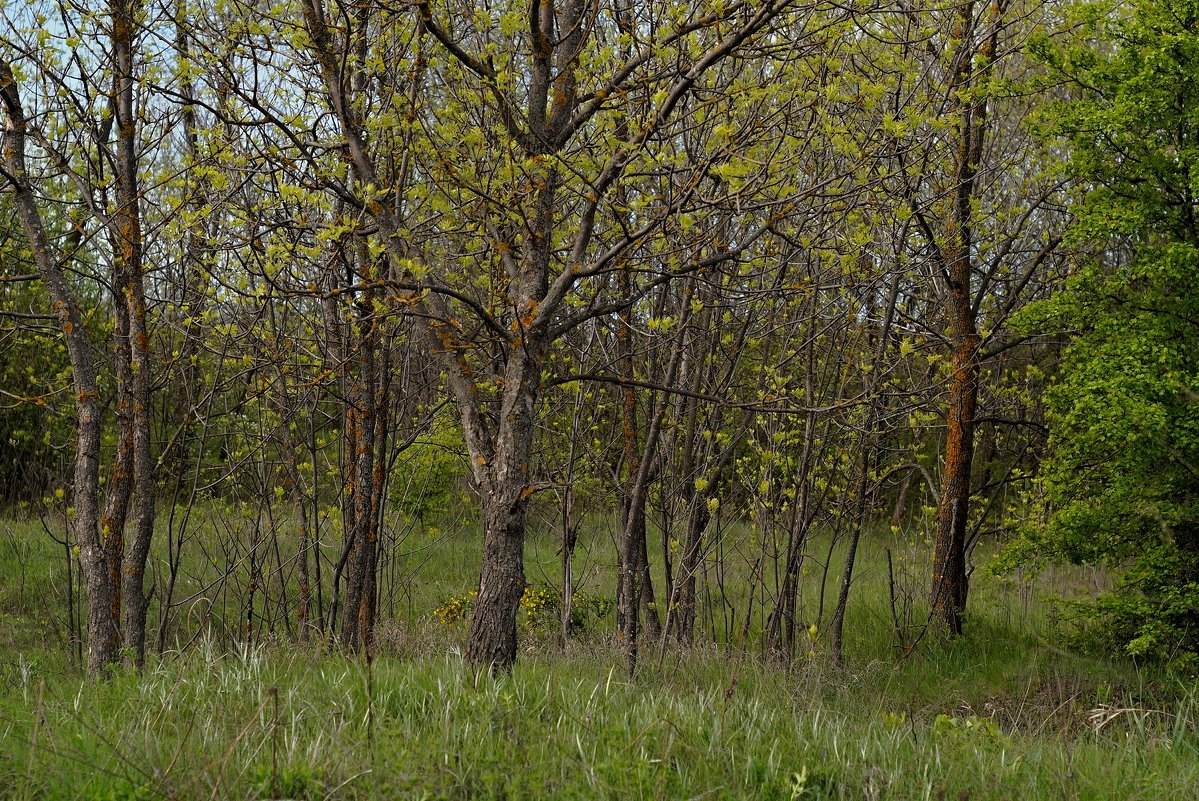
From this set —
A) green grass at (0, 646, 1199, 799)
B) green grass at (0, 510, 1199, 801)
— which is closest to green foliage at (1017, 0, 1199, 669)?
green grass at (0, 510, 1199, 801)

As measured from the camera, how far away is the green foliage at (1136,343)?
24.2 feet

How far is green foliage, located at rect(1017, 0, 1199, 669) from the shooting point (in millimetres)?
7383

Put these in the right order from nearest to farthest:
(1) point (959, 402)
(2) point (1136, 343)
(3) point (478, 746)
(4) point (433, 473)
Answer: (3) point (478, 746) < (2) point (1136, 343) < (1) point (959, 402) < (4) point (433, 473)

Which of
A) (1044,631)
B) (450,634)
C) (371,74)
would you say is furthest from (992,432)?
(371,74)

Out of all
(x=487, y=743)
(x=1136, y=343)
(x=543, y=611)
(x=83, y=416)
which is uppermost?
(x=1136, y=343)

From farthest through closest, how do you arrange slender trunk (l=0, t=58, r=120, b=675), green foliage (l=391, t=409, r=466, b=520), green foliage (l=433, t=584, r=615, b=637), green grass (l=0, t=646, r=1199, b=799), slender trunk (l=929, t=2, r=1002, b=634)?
1. green foliage (l=391, t=409, r=466, b=520)
2. green foliage (l=433, t=584, r=615, b=637)
3. slender trunk (l=929, t=2, r=1002, b=634)
4. slender trunk (l=0, t=58, r=120, b=675)
5. green grass (l=0, t=646, r=1199, b=799)

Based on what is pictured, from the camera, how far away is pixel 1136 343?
7.47 metres

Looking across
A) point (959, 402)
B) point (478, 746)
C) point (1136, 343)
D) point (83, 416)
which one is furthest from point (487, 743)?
point (959, 402)

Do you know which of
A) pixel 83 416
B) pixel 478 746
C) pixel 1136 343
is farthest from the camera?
pixel 1136 343

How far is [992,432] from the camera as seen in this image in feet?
52.3

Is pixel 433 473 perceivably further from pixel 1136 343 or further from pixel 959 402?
pixel 1136 343

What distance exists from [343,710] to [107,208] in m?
4.42

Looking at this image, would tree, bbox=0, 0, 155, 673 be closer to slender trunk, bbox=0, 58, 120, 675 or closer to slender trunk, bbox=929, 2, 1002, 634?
slender trunk, bbox=0, 58, 120, 675

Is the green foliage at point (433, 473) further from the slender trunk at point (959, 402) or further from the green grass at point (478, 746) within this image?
the green grass at point (478, 746)
